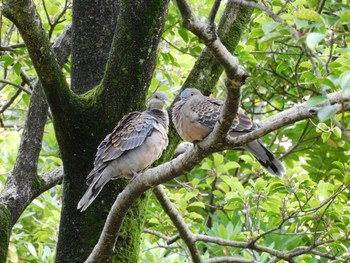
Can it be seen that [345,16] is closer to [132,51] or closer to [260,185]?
[132,51]

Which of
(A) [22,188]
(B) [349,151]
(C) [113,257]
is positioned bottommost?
(C) [113,257]

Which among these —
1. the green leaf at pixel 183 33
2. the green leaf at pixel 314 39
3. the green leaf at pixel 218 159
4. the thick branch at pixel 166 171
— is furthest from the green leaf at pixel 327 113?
the green leaf at pixel 183 33

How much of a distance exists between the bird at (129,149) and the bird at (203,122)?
140 mm

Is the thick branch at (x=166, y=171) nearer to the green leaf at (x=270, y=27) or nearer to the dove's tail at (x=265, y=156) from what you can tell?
the green leaf at (x=270, y=27)

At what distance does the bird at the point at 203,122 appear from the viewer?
13.4 ft

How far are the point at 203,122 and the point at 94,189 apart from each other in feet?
2.76

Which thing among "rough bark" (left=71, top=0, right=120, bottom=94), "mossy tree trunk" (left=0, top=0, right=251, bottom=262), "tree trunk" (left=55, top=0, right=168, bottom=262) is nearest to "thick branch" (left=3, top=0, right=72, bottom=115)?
"mossy tree trunk" (left=0, top=0, right=251, bottom=262)

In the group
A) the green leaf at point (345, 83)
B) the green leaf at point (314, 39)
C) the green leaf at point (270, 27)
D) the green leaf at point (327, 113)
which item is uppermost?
the green leaf at point (270, 27)

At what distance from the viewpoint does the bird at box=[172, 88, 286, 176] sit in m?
4.07

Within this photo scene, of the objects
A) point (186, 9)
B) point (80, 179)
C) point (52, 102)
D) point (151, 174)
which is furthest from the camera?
point (80, 179)

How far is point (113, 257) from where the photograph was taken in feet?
12.6

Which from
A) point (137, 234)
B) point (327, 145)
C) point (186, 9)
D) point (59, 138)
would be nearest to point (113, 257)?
point (137, 234)

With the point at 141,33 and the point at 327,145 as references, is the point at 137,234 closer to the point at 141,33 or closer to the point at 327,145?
the point at 141,33

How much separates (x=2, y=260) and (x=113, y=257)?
2.48ft
